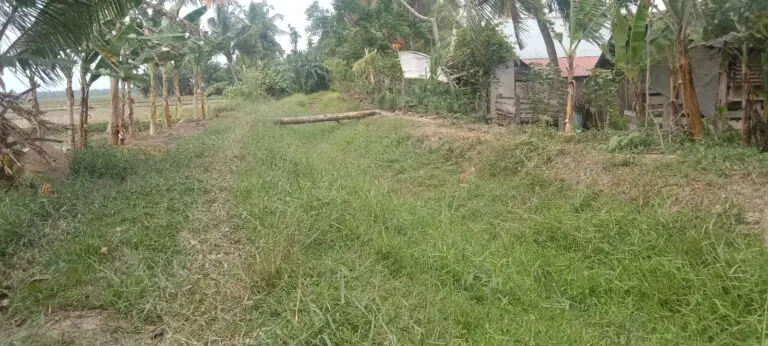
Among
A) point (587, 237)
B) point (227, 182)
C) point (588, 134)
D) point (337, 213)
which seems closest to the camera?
point (587, 237)

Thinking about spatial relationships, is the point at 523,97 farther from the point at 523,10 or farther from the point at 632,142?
the point at 632,142

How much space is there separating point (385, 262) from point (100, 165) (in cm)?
575

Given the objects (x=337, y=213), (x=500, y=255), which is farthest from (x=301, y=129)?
(x=500, y=255)

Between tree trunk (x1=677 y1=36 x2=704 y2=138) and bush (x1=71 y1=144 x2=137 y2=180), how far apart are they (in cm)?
776

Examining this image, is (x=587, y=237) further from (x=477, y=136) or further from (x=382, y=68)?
(x=382, y=68)

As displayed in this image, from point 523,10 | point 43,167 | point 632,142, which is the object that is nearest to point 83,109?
point 43,167

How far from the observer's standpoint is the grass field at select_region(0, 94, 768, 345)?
299 cm

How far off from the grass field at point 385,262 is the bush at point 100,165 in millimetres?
757

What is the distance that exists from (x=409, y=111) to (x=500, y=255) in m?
12.0

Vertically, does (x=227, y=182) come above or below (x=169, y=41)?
below

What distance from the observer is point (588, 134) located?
24.6ft

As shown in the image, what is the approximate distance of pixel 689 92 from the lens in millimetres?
6578

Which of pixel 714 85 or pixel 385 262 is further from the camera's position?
pixel 714 85

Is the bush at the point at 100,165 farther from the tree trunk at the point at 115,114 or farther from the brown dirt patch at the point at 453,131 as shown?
the brown dirt patch at the point at 453,131
